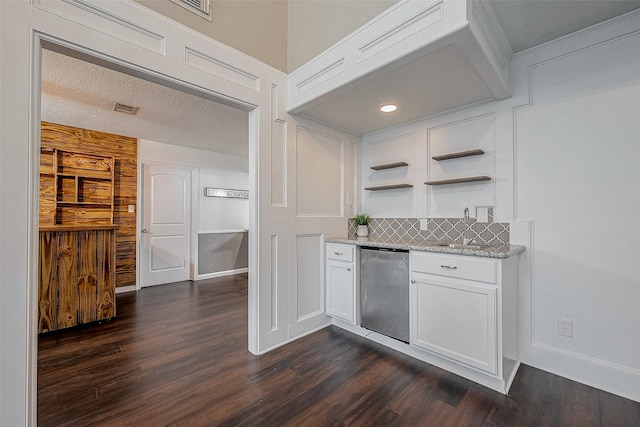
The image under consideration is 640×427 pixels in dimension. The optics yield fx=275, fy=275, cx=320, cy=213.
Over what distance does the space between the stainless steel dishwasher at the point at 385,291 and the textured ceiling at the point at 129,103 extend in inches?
93.7

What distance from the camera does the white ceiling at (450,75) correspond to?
1758 millimetres

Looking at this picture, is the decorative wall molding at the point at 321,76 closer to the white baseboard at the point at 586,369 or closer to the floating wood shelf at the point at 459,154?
the floating wood shelf at the point at 459,154

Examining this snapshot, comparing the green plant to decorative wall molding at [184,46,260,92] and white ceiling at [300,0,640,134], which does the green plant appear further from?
decorative wall molding at [184,46,260,92]

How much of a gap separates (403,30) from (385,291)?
198 cm

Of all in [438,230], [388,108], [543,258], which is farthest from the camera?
[438,230]

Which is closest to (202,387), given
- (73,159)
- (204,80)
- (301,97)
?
(204,80)

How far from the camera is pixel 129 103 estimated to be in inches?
121

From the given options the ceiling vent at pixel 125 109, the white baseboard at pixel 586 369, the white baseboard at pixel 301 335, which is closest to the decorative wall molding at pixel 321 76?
the ceiling vent at pixel 125 109

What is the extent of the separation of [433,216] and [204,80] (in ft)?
7.72

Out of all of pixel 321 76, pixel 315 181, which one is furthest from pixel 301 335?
pixel 321 76

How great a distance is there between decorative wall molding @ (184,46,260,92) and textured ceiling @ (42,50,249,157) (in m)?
0.96

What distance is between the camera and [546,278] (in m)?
2.11

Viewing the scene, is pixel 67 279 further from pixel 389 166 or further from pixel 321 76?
pixel 389 166

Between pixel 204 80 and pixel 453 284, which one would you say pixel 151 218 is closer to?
pixel 204 80
